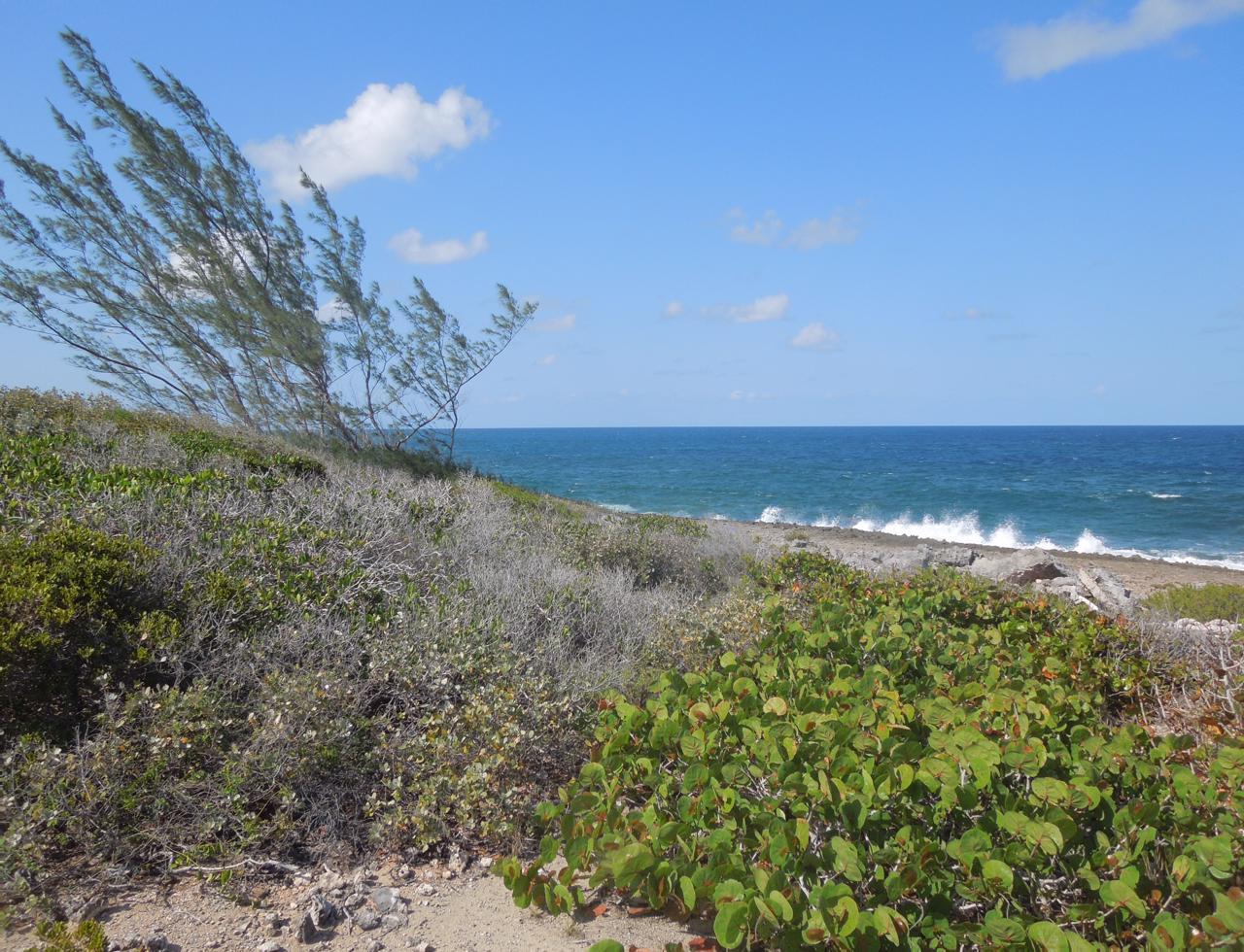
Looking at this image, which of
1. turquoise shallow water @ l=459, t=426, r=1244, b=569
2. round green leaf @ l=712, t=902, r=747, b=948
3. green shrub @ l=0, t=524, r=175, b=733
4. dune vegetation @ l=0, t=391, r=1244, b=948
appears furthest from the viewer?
turquoise shallow water @ l=459, t=426, r=1244, b=569

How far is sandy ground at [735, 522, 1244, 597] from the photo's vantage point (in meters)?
17.1

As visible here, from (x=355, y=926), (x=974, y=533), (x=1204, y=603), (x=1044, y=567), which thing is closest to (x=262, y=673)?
(x=355, y=926)

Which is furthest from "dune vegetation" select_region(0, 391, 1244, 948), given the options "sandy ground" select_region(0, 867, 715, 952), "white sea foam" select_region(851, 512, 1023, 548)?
"white sea foam" select_region(851, 512, 1023, 548)

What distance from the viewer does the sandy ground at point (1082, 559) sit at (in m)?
17.1

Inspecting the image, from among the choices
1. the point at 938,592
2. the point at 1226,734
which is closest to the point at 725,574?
the point at 938,592

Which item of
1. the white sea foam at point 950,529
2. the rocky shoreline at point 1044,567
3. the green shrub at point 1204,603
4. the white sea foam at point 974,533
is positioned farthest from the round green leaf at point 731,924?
the white sea foam at point 950,529

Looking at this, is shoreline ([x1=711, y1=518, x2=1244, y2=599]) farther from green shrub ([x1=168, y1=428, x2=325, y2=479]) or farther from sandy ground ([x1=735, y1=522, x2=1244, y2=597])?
green shrub ([x1=168, y1=428, x2=325, y2=479])

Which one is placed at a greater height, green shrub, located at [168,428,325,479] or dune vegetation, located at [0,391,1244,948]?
green shrub, located at [168,428,325,479]

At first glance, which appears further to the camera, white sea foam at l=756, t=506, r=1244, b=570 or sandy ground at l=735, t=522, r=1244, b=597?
white sea foam at l=756, t=506, r=1244, b=570

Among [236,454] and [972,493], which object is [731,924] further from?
[972,493]

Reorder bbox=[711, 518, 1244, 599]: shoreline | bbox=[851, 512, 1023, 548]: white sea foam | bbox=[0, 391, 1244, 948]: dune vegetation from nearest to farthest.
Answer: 1. bbox=[0, 391, 1244, 948]: dune vegetation
2. bbox=[711, 518, 1244, 599]: shoreline
3. bbox=[851, 512, 1023, 548]: white sea foam

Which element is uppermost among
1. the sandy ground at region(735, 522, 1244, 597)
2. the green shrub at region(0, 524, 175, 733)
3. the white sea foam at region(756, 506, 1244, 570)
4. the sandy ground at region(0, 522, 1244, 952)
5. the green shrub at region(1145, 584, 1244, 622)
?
the green shrub at region(0, 524, 175, 733)

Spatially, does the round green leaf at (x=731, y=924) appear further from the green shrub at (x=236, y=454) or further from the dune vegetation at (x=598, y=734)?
the green shrub at (x=236, y=454)

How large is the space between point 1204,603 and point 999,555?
979 cm
